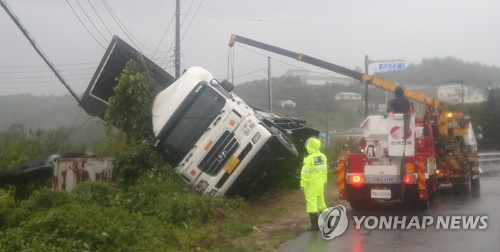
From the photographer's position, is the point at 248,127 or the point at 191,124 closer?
the point at 248,127

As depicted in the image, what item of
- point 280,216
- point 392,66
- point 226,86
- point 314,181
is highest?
point 392,66

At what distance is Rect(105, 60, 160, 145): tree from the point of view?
1290 cm

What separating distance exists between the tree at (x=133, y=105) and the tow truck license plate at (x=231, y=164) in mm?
2146

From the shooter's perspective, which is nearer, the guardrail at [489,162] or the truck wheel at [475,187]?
the truck wheel at [475,187]

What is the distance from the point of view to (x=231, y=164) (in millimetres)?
11297

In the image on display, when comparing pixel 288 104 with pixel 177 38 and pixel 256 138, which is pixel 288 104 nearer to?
pixel 177 38

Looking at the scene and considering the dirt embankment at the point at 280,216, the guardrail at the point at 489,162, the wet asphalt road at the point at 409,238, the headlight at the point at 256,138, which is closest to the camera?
the wet asphalt road at the point at 409,238

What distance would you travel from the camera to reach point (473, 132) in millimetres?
18172

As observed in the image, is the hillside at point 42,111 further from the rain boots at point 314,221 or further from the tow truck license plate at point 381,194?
the rain boots at point 314,221

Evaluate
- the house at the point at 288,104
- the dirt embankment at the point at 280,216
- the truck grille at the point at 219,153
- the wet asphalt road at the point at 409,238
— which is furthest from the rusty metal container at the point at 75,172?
the house at the point at 288,104

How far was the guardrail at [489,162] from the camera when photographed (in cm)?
2594

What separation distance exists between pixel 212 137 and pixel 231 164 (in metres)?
0.69

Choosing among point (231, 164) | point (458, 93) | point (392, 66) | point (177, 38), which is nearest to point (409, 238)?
point (231, 164)

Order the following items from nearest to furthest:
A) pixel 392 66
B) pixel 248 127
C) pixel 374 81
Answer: pixel 248 127 → pixel 374 81 → pixel 392 66
